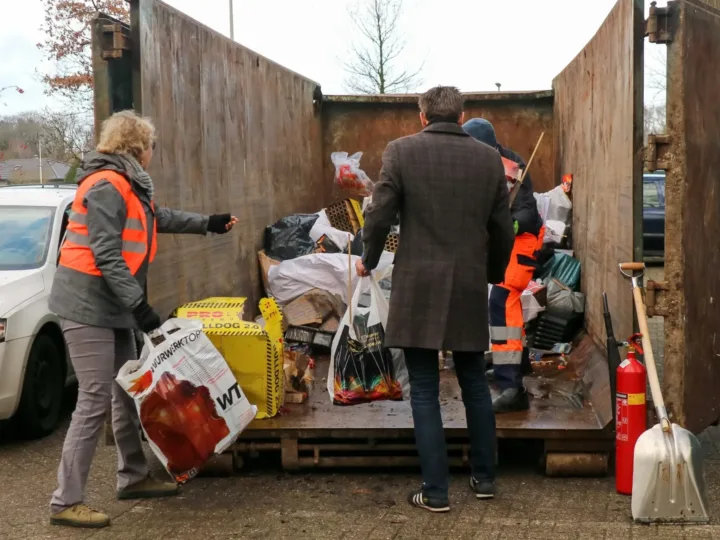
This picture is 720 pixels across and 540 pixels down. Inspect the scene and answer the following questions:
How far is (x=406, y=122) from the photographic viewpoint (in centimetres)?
971

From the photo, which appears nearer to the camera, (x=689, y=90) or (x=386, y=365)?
(x=689, y=90)

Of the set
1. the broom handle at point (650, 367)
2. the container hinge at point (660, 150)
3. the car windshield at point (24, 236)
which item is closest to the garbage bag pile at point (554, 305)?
the broom handle at point (650, 367)

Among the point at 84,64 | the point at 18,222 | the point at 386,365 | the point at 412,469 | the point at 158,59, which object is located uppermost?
the point at 84,64

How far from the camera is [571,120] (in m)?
7.93

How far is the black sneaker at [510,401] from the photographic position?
4773 mm

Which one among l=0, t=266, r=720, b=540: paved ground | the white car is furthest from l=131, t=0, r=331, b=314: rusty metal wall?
l=0, t=266, r=720, b=540: paved ground

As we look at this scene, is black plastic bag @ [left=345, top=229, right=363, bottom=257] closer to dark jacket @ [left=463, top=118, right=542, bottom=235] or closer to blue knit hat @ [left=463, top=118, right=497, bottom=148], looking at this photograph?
dark jacket @ [left=463, top=118, right=542, bottom=235]

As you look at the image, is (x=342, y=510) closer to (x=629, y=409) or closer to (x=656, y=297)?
(x=629, y=409)

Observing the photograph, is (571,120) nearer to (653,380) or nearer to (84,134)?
(653,380)

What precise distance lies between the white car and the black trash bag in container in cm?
164

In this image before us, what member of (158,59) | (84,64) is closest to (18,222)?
(158,59)

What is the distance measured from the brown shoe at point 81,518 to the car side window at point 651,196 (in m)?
12.0

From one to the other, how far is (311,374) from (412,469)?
116cm

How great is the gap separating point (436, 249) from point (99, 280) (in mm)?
1459
